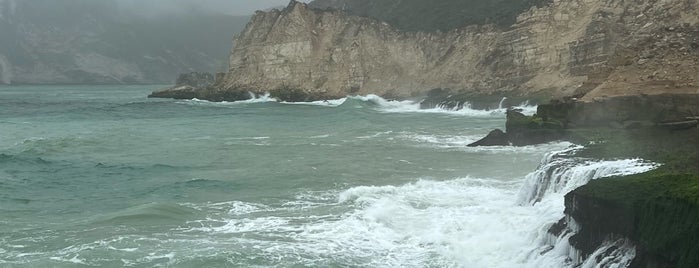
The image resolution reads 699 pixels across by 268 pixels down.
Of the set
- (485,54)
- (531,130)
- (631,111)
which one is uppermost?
(485,54)

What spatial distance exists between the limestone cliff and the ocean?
371 cm

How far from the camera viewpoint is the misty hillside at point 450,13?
57.6 meters

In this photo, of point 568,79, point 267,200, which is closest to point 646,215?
point 267,200

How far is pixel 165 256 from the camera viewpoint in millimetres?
12281

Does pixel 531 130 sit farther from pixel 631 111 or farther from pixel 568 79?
pixel 568 79

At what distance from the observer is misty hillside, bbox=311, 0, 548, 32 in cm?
5758

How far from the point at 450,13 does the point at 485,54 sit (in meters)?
14.7

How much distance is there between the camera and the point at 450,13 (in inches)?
2734

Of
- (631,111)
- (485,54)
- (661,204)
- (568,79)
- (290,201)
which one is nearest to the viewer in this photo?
(661,204)

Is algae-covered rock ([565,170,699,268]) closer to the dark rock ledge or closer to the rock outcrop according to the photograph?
the dark rock ledge

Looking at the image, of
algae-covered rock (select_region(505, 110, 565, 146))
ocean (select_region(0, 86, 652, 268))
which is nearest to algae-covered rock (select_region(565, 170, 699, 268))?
ocean (select_region(0, 86, 652, 268))

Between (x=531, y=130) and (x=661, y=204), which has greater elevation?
(x=661, y=204)

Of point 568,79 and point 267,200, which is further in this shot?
point 568,79

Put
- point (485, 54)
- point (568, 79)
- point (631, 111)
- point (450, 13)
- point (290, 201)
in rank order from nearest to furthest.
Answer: point (290, 201) < point (631, 111) < point (568, 79) < point (485, 54) < point (450, 13)
